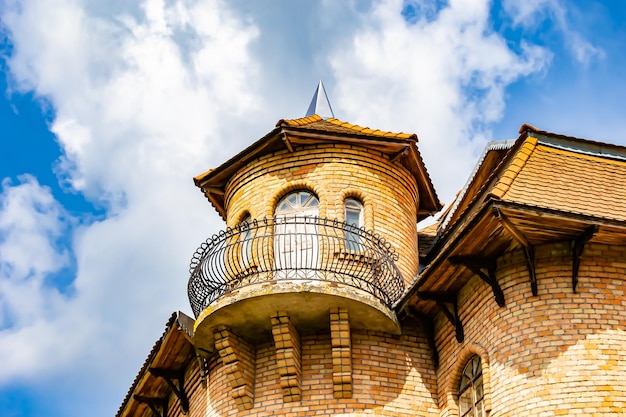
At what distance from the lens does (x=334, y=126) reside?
19.0 metres

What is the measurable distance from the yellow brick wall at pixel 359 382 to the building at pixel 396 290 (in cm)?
2

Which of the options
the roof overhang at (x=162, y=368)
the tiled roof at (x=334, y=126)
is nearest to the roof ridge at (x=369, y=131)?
the tiled roof at (x=334, y=126)

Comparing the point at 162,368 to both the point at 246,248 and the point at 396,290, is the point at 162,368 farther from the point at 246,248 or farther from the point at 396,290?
the point at 396,290

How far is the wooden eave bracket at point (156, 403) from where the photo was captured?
1884 cm

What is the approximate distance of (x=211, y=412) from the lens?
16078 millimetres

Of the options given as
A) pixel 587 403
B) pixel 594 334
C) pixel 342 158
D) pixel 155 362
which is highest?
pixel 342 158

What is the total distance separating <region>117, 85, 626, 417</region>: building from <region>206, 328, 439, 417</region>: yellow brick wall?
0.02 meters

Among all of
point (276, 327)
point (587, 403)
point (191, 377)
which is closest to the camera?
point (587, 403)

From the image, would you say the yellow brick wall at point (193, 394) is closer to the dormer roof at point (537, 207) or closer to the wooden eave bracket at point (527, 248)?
the dormer roof at point (537, 207)

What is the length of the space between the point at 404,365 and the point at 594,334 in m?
3.56

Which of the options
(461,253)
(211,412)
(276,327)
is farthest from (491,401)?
(211,412)

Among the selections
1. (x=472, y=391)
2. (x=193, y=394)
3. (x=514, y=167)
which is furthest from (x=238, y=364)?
(x=514, y=167)

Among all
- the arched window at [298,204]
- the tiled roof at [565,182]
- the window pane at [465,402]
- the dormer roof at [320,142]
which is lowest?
the window pane at [465,402]

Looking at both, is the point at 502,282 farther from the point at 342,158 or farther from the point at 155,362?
the point at 155,362
